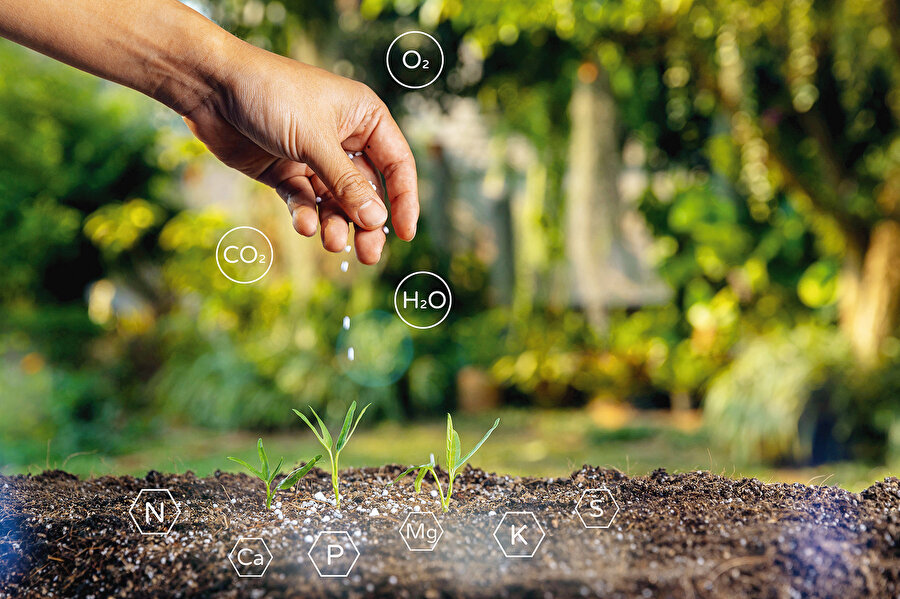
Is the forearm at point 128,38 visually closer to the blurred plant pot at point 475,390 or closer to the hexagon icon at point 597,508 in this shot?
the hexagon icon at point 597,508

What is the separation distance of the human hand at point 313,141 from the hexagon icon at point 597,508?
45 centimetres

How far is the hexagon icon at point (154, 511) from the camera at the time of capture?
3.12 feet

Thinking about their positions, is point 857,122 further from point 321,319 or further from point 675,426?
point 321,319

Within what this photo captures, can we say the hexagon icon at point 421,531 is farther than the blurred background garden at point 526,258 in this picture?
No

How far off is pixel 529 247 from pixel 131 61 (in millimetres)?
3512

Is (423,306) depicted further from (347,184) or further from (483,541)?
(483,541)

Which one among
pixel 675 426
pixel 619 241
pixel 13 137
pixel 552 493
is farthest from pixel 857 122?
pixel 13 137

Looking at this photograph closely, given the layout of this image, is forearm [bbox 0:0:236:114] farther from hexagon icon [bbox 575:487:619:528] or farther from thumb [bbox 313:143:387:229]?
hexagon icon [bbox 575:487:619:528]

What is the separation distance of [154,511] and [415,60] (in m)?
0.93

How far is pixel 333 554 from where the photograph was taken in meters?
0.84

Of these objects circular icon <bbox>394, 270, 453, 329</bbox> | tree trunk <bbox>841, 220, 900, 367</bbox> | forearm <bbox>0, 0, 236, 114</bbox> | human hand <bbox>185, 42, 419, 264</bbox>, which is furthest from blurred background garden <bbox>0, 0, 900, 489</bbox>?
forearm <bbox>0, 0, 236, 114</bbox>

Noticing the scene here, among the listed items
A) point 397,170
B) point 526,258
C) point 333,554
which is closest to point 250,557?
point 333,554

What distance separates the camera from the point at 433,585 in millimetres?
774

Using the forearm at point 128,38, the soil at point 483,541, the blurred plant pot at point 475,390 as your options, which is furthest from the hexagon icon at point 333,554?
the blurred plant pot at point 475,390
